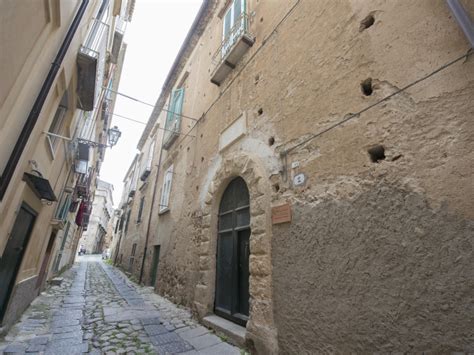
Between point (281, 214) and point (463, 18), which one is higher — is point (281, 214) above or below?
below

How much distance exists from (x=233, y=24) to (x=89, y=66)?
359cm

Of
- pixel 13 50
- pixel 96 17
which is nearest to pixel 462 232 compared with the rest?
pixel 13 50

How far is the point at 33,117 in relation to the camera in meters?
2.55

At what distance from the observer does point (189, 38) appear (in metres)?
9.06

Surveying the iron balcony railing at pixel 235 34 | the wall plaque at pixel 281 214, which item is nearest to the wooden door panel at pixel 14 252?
the wall plaque at pixel 281 214

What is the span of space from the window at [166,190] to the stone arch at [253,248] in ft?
10.2

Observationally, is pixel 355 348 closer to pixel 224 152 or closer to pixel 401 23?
pixel 401 23

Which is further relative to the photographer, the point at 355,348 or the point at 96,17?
the point at 96,17

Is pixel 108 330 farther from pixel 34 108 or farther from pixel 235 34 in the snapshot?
pixel 235 34

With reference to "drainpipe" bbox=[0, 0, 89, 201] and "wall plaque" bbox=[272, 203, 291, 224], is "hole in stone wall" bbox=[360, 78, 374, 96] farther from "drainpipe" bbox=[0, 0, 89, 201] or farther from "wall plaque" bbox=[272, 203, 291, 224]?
"drainpipe" bbox=[0, 0, 89, 201]

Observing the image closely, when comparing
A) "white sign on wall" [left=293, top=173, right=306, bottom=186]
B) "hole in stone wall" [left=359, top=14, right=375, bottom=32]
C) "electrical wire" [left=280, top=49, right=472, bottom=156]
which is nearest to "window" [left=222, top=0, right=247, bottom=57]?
"hole in stone wall" [left=359, top=14, right=375, bottom=32]

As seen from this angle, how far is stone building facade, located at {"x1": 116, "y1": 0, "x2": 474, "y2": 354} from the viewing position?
70.7 inches

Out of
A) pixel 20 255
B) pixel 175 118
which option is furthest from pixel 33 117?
pixel 175 118

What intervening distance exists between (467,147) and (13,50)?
367 centimetres
